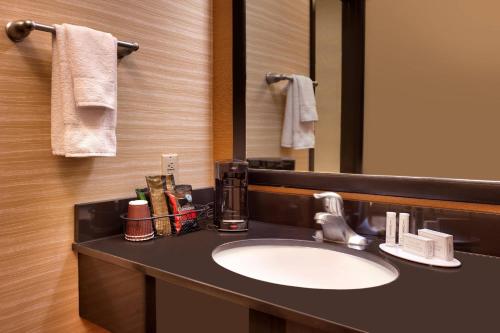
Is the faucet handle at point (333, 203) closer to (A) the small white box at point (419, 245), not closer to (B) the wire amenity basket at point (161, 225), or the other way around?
(A) the small white box at point (419, 245)

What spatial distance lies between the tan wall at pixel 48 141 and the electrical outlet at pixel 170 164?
2 centimetres

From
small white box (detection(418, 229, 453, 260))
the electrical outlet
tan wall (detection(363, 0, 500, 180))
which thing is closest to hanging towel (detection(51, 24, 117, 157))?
the electrical outlet

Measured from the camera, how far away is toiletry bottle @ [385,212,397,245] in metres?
1.07

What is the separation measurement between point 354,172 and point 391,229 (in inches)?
8.3

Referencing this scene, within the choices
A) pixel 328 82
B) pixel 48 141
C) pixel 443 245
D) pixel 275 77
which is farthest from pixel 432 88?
pixel 48 141

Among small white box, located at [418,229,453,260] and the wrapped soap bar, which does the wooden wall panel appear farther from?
small white box, located at [418,229,453,260]

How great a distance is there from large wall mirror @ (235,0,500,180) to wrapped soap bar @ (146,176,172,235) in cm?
41

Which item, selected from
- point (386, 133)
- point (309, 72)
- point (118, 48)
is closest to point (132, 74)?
point (118, 48)

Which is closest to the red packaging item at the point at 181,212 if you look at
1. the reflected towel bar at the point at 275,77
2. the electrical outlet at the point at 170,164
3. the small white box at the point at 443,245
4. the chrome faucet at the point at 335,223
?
the electrical outlet at the point at 170,164

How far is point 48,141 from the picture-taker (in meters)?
1.04

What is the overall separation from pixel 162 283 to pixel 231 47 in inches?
36.4

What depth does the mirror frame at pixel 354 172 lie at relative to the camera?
1031 millimetres

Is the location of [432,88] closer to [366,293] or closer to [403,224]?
[403,224]

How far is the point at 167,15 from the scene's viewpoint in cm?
134
